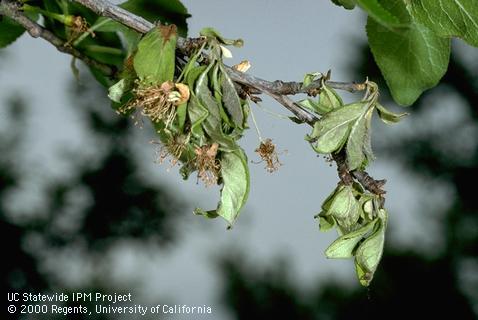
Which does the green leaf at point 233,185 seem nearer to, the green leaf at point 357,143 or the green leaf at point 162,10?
the green leaf at point 357,143

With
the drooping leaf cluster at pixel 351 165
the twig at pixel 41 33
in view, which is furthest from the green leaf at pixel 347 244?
the twig at pixel 41 33

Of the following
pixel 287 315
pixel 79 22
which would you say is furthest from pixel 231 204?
pixel 287 315

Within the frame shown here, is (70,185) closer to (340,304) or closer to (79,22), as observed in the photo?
(340,304)

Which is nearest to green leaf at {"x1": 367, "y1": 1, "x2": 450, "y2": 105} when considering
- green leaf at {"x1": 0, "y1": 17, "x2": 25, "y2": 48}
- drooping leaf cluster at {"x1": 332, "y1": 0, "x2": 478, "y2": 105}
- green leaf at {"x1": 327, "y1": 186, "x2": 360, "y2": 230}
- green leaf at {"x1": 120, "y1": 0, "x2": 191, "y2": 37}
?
drooping leaf cluster at {"x1": 332, "y1": 0, "x2": 478, "y2": 105}

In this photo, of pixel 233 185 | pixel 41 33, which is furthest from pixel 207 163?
pixel 41 33

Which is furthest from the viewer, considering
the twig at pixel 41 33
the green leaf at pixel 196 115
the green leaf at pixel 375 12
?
the twig at pixel 41 33

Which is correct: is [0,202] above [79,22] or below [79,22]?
above
